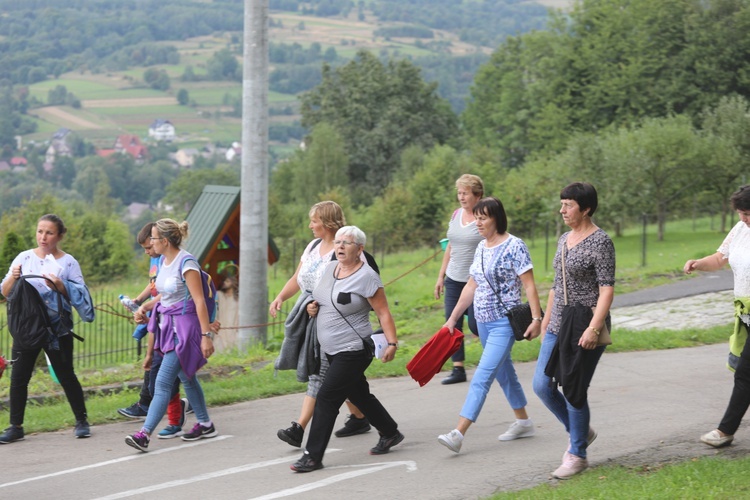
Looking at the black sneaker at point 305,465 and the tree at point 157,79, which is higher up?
the tree at point 157,79

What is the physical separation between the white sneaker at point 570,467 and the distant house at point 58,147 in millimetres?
120704

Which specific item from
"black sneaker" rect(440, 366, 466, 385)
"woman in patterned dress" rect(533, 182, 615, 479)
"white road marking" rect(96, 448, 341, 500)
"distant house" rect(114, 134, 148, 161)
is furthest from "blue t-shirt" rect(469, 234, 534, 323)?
"distant house" rect(114, 134, 148, 161)

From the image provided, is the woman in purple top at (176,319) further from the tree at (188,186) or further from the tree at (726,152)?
the tree at (188,186)

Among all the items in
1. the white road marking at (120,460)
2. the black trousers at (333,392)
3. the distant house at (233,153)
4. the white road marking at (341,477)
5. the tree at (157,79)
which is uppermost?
the tree at (157,79)

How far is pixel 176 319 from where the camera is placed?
786 centimetres

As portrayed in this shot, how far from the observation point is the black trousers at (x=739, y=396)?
6801 millimetres

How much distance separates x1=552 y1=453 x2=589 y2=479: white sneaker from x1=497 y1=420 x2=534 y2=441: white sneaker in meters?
1.02

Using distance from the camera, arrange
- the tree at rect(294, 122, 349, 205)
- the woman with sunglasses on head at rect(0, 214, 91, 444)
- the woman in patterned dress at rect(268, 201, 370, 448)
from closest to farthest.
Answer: the woman in patterned dress at rect(268, 201, 370, 448), the woman with sunglasses on head at rect(0, 214, 91, 444), the tree at rect(294, 122, 349, 205)

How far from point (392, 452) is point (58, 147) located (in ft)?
410

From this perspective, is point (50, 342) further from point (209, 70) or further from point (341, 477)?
point (209, 70)

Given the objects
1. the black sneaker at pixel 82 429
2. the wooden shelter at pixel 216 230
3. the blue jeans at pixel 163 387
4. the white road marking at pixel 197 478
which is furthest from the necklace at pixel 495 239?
the wooden shelter at pixel 216 230

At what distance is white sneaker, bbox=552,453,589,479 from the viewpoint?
6.57 meters

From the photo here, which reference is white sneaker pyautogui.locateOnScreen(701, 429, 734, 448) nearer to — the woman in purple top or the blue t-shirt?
the blue t-shirt

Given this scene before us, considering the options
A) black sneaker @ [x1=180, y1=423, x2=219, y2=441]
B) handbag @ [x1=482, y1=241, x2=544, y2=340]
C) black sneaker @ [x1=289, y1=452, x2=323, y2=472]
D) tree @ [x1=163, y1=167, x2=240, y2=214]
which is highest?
handbag @ [x1=482, y1=241, x2=544, y2=340]
